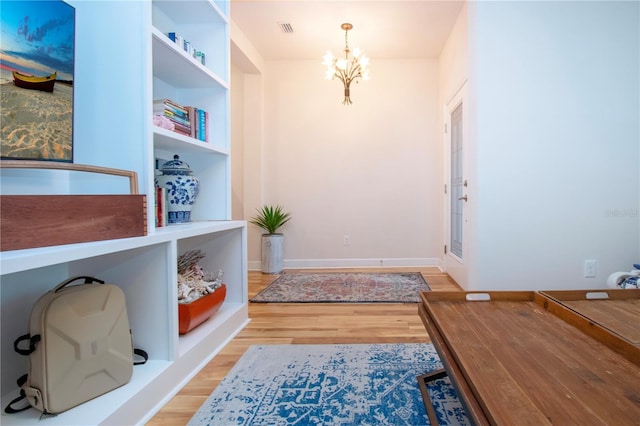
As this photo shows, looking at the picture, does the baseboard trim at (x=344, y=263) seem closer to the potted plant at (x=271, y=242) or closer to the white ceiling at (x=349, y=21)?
the potted plant at (x=271, y=242)

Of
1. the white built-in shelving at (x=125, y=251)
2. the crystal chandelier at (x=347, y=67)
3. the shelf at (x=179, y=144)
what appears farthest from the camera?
the crystal chandelier at (x=347, y=67)

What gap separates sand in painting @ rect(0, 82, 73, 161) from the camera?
3.86 ft

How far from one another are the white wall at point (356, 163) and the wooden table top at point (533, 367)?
3.18m

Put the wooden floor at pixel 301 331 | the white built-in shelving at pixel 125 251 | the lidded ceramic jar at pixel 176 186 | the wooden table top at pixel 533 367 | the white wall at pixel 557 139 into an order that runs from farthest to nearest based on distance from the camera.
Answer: the white wall at pixel 557 139, the lidded ceramic jar at pixel 176 186, the wooden floor at pixel 301 331, the white built-in shelving at pixel 125 251, the wooden table top at pixel 533 367

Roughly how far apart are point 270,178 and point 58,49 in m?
3.25


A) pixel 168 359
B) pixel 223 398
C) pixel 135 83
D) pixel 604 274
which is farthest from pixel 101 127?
pixel 604 274

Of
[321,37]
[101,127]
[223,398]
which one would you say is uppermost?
[321,37]

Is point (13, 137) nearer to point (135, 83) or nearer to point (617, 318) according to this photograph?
point (135, 83)

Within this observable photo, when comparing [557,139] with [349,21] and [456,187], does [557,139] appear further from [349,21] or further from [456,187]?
[349,21]

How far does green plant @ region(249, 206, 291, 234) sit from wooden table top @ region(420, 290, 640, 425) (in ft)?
10.1

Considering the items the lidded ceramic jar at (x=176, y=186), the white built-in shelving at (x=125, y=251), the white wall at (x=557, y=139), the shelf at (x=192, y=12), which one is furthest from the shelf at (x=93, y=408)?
the white wall at (x=557, y=139)

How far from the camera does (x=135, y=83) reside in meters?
1.45

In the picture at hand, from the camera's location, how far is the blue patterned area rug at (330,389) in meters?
1.29

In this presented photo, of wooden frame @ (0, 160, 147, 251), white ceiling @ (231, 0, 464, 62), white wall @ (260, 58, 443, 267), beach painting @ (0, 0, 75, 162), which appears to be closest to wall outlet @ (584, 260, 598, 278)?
white wall @ (260, 58, 443, 267)
